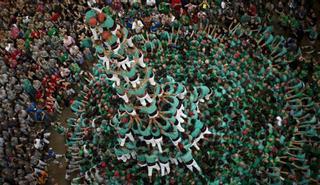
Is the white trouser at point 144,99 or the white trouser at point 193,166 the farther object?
the white trouser at point 193,166

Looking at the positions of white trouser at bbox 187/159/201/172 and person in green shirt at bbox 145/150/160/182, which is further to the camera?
white trouser at bbox 187/159/201/172

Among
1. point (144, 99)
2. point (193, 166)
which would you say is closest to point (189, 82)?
point (193, 166)

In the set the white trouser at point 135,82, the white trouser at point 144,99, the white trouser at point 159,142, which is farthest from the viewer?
the white trouser at point 159,142

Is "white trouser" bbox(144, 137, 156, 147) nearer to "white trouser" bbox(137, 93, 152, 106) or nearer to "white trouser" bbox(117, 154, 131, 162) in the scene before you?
"white trouser" bbox(117, 154, 131, 162)

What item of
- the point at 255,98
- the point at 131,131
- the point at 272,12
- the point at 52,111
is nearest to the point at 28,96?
the point at 52,111

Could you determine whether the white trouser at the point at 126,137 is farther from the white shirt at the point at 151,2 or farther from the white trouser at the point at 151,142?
the white shirt at the point at 151,2

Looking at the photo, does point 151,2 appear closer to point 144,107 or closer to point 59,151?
point 59,151

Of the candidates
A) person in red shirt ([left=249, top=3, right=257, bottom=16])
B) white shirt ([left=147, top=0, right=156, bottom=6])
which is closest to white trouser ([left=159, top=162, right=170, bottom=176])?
person in red shirt ([left=249, top=3, right=257, bottom=16])

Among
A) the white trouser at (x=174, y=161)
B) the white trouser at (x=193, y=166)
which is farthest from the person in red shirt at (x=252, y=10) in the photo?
the white trouser at (x=174, y=161)

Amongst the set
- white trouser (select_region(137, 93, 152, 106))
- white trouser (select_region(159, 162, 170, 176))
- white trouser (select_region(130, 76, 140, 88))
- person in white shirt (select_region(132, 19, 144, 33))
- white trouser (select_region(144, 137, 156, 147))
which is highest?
white trouser (select_region(130, 76, 140, 88))
